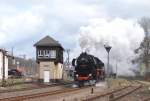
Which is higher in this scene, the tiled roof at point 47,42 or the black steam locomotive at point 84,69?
the tiled roof at point 47,42

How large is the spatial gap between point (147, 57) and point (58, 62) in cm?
2427

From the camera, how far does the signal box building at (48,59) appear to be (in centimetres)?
7756

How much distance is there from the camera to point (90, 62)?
5416 centimetres

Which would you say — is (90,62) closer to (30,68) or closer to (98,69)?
(98,69)

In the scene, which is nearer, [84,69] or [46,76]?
[84,69]

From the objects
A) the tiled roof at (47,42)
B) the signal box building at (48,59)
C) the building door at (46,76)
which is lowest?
the building door at (46,76)

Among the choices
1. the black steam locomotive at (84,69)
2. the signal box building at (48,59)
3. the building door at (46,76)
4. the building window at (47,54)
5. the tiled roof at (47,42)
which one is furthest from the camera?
the tiled roof at (47,42)

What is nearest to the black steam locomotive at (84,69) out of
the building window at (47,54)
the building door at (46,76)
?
the building door at (46,76)

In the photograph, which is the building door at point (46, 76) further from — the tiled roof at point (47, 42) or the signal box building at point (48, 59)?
the tiled roof at point (47, 42)

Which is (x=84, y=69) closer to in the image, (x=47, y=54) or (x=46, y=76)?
(x=46, y=76)

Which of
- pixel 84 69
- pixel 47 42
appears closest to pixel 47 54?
pixel 47 42

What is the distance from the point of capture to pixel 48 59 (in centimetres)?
7962

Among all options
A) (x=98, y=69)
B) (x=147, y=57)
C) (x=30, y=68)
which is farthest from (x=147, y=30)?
(x=30, y=68)

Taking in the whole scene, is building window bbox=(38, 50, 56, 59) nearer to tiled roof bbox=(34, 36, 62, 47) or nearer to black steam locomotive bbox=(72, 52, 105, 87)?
tiled roof bbox=(34, 36, 62, 47)
